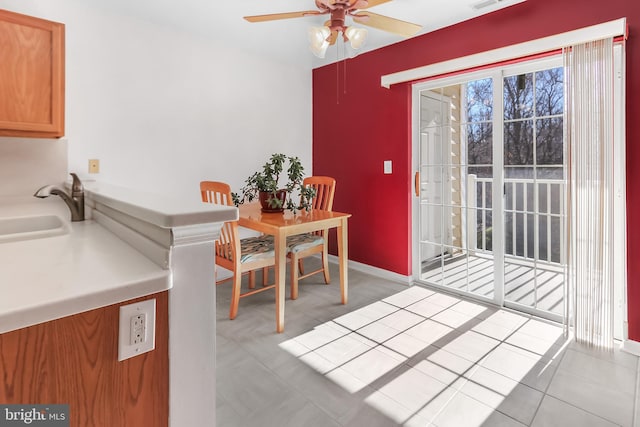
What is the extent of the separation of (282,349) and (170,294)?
148 cm

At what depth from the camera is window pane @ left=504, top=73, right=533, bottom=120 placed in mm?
2600

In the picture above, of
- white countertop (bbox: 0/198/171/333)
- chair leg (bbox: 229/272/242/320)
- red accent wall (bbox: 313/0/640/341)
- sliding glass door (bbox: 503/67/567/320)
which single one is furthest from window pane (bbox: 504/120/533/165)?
white countertop (bbox: 0/198/171/333)

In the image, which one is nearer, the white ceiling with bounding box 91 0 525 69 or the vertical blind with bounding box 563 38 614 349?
the vertical blind with bounding box 563 38 614 349

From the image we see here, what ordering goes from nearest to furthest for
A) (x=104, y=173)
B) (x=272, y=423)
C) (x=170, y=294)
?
1. (x=170, y=294)
2. (x=272, y=423)
3. (x=104, y=173)

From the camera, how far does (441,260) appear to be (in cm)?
326

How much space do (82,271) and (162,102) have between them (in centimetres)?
244

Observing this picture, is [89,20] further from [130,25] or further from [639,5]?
[639,5]

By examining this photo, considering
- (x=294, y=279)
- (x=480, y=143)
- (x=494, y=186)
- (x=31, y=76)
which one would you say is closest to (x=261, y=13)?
(x=31, y=76)

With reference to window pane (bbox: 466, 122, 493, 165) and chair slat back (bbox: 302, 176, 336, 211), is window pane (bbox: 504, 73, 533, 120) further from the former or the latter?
chair slat back (bbox: 302, 176, 336, 211)

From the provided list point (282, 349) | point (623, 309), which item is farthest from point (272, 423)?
point (623, 309)

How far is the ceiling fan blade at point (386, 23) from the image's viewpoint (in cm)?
204

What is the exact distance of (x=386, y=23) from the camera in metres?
2.11

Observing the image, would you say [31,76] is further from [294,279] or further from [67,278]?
[294,279]

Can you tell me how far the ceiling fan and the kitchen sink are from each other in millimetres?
1479
